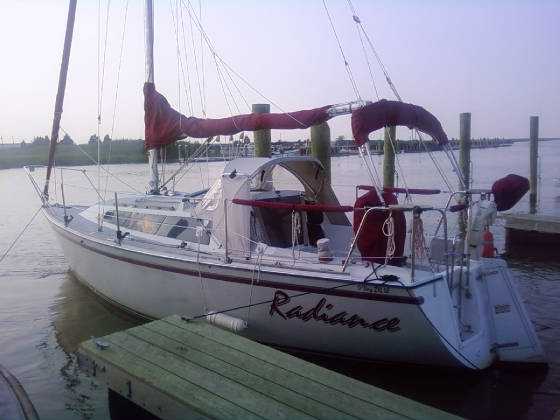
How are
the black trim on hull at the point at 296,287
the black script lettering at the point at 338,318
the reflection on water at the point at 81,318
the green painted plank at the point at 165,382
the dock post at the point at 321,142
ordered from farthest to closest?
the dock post at the point at 321,142
the reflection on water at the point at 81,318
the black script lettering at the point at 338,318
the black trim on hull at the point at 296,287
the green painted plank at the point at 165,382

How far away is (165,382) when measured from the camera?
432 centimetres

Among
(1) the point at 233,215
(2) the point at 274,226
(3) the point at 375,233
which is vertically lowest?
(2) the point at 274,226

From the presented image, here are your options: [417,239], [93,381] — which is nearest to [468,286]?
[417,239]

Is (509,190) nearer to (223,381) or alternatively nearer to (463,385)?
(463,385)

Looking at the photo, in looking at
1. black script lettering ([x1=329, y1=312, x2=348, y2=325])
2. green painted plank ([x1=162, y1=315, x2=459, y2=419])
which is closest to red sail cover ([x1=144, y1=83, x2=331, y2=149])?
black script lettering ([x1=329, y1=312, x2=348, y2=325])

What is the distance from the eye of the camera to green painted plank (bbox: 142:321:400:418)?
3.93 meters

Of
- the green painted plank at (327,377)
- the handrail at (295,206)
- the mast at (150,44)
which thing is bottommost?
the green painted plank at (327,377)

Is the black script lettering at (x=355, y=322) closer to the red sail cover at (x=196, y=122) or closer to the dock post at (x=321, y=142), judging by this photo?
the red sail cover at (x=196, y=122)

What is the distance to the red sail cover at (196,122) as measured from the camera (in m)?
7.55

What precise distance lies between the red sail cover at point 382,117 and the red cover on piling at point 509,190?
57.9 inches

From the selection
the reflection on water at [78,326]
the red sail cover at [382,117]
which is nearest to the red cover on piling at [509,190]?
the red sail cover at [382,117]

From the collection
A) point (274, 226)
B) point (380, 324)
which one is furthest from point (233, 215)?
point (380, 324)

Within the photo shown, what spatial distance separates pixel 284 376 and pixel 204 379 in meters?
0.70

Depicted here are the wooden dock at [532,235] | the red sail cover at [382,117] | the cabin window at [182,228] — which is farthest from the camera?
the wooden dock at [532,235]
